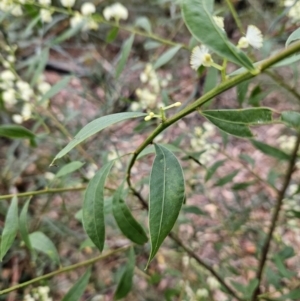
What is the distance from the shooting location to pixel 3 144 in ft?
8.13

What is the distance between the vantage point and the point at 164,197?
1.62 feet

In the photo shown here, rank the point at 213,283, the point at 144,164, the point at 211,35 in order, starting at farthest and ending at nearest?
the point at 144,164 < the point at 213,283 < the point at 211,35

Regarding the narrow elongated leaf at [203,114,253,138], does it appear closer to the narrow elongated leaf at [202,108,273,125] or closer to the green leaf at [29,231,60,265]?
the narrow elongated leaf at [202,108,273,125]

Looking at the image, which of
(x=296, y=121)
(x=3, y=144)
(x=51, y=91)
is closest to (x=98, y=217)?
(x=296, y=121)

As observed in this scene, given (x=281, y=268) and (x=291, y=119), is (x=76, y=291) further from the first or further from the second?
(x=291, y=119)

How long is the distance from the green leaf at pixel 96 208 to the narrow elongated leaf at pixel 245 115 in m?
0.20

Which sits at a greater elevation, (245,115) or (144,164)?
(245,115)

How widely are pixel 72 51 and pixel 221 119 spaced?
3.00 metres

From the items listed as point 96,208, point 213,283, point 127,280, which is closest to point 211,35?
point 96,208

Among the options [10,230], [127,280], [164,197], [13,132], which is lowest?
[127,280]

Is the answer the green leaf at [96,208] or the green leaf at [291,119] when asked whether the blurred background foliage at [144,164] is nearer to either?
the green leaf at [96,208]

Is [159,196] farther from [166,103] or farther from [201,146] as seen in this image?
[201,146]

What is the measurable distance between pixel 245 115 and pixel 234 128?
0.03 meters

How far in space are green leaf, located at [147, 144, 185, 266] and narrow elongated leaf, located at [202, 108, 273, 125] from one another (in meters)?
0.08
